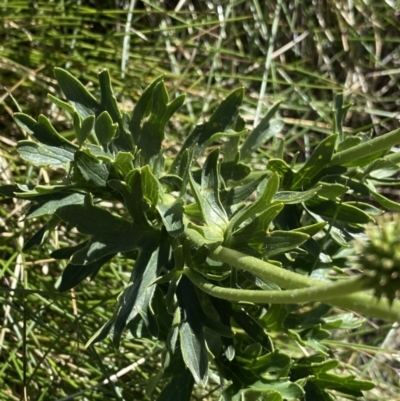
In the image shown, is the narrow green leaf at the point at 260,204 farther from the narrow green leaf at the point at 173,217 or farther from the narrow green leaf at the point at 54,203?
the narrow green leaf at the point at 54,203

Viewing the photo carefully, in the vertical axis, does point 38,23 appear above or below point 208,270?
above

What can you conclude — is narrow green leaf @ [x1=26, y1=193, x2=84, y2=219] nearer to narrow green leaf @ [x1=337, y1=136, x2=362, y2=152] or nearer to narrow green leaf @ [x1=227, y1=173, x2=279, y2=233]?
narrow green leaf @ [x1=227, y1=173, x2=279, y2=233]

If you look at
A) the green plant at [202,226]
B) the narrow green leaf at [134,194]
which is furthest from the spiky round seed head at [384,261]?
the narrow green leaf at [134,194]

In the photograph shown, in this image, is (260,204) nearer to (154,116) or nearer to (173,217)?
(173,217)

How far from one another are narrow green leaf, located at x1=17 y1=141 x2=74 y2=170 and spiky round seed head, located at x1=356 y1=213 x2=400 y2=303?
2.69 ft

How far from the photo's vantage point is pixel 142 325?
1474mm

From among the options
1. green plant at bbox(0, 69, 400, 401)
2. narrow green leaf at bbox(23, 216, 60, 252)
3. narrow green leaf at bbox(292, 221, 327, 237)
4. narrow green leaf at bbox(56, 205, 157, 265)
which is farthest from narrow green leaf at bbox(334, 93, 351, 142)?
narrow green leaf at bbox(23, 216, 60, 252)

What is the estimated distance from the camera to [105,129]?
137 cm

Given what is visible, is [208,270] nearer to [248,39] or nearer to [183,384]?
[183,384]

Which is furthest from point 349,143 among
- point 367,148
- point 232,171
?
point 232,171

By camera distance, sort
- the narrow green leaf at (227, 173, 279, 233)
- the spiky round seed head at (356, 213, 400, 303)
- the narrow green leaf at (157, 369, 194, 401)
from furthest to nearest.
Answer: the narrow green leaf at (157, 369, 194, 401)
the narrow green leaf at (227, 173, 279, 233)
the spiky round seed head at (356, 213, 400, 303)

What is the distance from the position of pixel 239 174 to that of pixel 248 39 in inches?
54.4

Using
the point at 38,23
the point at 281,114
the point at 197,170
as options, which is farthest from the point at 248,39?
the point at 197,170

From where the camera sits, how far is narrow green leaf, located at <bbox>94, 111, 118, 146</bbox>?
4.42ft
